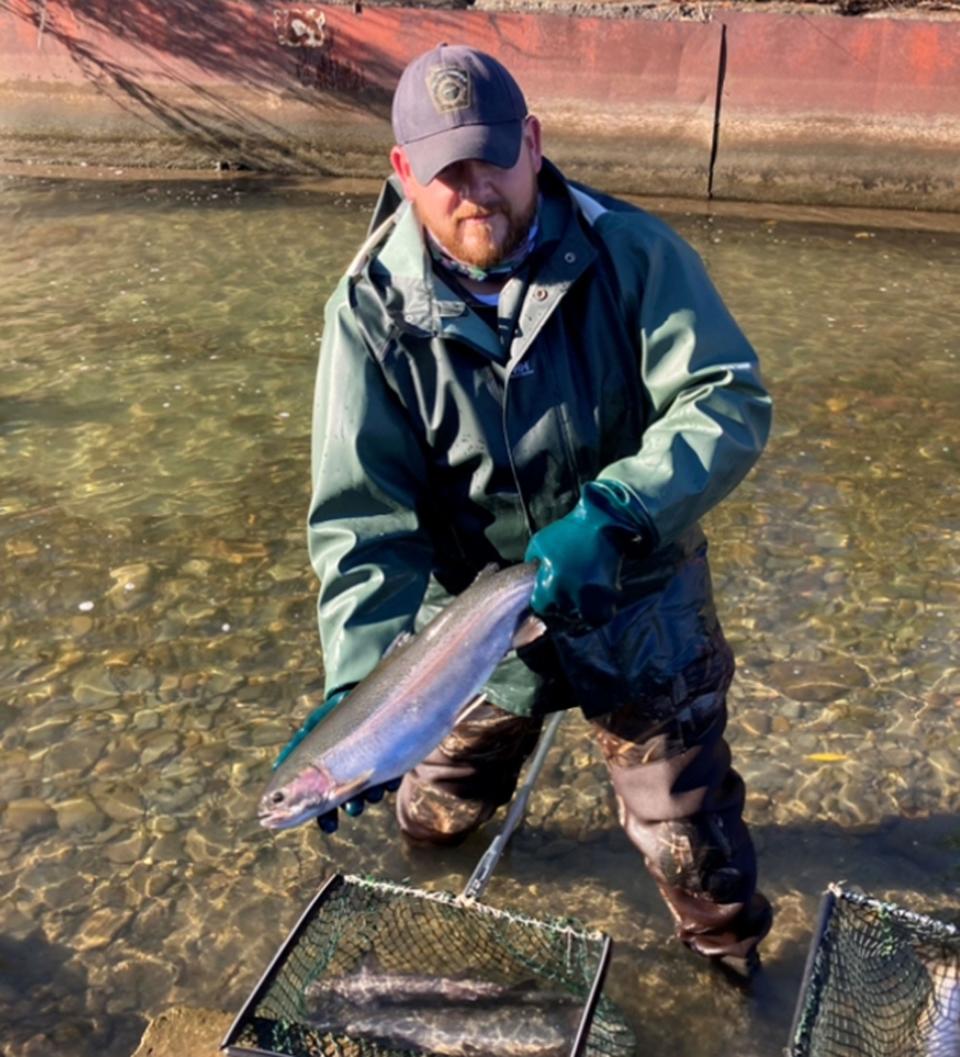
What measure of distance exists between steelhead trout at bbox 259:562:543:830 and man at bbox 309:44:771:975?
122 millimetres

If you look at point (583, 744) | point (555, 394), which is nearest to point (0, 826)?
point (583, 744)

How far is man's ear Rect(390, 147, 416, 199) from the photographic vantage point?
3.53 m

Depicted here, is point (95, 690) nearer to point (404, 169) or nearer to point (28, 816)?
point (28, 816)

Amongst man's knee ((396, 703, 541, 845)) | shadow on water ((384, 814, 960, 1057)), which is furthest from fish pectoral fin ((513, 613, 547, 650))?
shadow on water ((384, 814, 960, 1057))

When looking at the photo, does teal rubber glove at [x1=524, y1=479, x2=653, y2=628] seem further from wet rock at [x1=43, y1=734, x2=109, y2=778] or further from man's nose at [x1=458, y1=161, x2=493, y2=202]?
wet rock at [x1=43, y1=734, x2=109, y2=778]

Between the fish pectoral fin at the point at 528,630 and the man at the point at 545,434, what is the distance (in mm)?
41

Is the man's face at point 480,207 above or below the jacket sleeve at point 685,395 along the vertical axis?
above

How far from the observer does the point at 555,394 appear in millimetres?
3596

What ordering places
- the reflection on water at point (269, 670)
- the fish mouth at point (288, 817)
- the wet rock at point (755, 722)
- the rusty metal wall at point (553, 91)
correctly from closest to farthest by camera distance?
1. the fish mouth at point (288, 817)
2. the reflection on water at point (269, 670)
3. the wet rock at point (755, 722)
4. the rusty metal wall at point (553, 91)

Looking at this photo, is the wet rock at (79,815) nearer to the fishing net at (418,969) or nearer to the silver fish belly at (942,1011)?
the fishing net at (418,969)

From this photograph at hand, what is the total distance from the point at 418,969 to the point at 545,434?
1794 millimetres

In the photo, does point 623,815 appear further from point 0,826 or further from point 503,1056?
point 0,826

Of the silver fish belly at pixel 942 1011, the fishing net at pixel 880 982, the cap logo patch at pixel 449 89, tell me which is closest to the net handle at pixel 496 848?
the fishing net at pixel 880 982

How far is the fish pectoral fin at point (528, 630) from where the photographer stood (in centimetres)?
322
